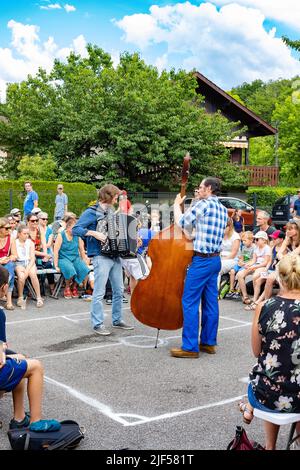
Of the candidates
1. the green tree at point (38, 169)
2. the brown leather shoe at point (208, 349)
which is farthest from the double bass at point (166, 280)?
the green tree at point (38, 169)

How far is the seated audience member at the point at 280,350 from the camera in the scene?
360 cm

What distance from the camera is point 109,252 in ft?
25.1

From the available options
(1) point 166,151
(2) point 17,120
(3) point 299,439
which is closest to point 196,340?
(3) point 299,439

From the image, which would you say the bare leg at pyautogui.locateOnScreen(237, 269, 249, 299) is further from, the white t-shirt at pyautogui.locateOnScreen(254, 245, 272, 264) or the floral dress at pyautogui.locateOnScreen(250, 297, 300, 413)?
the floral dress at pyautogui.locateOnScreen(250, 297, 300, 413)

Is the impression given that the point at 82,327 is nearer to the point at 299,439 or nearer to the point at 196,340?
the point at 196,340

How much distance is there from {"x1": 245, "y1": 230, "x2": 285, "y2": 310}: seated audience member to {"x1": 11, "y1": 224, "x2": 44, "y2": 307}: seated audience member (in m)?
3.58

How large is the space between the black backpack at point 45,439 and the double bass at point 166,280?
261 centimetres

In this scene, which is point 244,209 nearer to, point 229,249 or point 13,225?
point 229,249

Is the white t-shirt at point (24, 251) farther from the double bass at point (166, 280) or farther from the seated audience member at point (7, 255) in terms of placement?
the double bass at point (166, 280)

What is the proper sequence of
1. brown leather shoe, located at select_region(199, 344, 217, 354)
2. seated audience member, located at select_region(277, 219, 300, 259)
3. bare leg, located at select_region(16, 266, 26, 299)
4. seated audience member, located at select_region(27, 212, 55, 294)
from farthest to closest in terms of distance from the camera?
seated audience member, located at select_region(27, 212, 55, 294), bare leg, located at select_region(16, 266, 26, 299), seated audience member, located at select_region(277, 219, 300, 259), brown leather shoe, located at select_region(199, 344, 217, 354)

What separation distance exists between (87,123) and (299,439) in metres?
22.6

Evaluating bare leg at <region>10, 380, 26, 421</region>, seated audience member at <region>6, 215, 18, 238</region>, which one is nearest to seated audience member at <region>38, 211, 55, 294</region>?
seated audience member at <region>6, 215, 18, 238</region>

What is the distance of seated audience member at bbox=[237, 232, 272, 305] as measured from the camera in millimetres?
10336

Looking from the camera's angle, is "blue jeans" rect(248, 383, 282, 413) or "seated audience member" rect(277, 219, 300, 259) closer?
"blue jeans" rect(248, 383, 282, 413)
